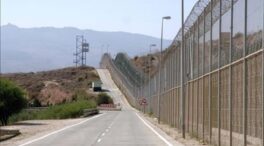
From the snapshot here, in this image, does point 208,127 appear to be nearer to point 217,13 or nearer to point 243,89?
point 217,13

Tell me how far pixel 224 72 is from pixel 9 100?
1804 inches

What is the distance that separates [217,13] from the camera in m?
26.2

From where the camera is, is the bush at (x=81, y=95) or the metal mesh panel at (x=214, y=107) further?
the bush at (x=81, y=95)

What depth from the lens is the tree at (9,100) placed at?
66562mm

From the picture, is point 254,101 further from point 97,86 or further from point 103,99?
point 97,86

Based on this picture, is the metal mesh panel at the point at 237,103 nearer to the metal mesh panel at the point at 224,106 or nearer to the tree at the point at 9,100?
the metal mesh panel at the point at 224,106

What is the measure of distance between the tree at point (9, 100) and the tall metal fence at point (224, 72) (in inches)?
1181

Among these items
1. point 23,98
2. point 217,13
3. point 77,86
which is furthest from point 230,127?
point 77,86

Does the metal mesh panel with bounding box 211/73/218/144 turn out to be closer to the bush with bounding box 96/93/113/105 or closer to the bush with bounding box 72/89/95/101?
the bush with bounding box 96/93/113/105

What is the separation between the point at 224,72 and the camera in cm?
2409

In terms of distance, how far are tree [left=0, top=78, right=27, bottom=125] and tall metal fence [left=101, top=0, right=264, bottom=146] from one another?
98.4 ft

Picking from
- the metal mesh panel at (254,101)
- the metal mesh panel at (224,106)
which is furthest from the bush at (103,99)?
the metal mesh panel at (254,101)

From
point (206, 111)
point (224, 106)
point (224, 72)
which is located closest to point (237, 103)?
point (224, 106)

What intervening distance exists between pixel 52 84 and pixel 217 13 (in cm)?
16221
